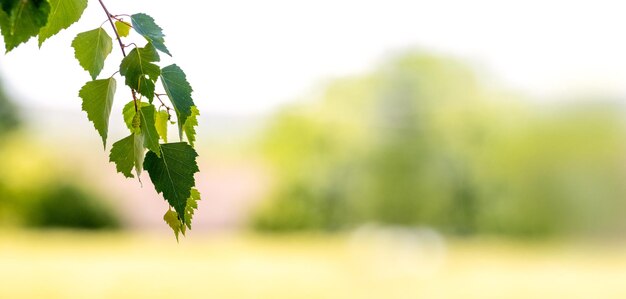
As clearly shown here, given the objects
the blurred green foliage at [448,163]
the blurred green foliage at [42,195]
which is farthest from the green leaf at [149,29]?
the blurred green foliage at [448,163]

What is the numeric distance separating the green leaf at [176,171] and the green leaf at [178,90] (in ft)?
0.04

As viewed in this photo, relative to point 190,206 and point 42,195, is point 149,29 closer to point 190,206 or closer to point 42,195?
point 190,206

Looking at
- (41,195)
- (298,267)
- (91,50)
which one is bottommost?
(298,267)

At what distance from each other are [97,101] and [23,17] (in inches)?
3.0

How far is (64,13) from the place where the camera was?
1.84 feet

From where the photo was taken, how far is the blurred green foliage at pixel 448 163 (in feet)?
58.6

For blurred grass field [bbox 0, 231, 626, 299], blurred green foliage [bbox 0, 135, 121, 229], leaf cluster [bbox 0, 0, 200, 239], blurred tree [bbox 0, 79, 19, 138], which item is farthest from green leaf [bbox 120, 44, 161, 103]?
blurred green foliage [bbox 0, 135, 121, 229]

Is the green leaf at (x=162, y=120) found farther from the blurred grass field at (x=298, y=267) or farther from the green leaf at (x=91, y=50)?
the blurred grass field at (x=298, y=267)

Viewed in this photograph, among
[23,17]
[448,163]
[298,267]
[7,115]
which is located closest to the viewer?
[23,17]

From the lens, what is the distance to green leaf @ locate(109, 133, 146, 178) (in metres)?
0.54

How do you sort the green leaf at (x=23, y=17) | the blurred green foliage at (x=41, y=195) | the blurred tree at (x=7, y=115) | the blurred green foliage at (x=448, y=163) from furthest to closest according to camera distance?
the blurred green foliage at (x=448, y=163), the blurred green foliage at (x=41, y=195), the blurred tree at (x=7, y=115), the green leaf at (x=23, y=17)

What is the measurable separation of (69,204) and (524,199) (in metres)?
9.40

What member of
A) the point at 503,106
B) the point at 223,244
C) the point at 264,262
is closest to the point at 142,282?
the point at 264,262

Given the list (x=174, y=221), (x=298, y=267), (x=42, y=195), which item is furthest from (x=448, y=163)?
(x=174, y=221)
